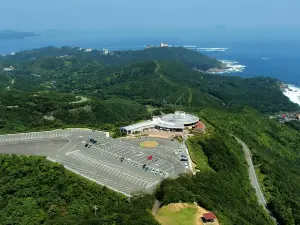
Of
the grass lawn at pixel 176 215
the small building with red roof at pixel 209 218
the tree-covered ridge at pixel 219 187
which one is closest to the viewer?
the grass lawn at pixel 176 215

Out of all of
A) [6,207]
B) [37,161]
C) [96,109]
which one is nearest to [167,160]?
[37,161]

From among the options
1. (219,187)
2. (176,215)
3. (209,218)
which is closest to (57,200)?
(176,215)

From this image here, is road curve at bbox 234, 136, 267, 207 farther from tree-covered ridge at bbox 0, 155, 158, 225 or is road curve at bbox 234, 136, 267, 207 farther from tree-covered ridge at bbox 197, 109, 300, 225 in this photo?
tree-covered ridge at bbox 0, 155, 158, 225

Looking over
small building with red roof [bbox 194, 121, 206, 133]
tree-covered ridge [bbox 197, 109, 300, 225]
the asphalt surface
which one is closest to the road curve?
tree-covered ridge [bbox 197, 109, 300, 225]

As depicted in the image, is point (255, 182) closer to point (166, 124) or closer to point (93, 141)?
point (166, 124)

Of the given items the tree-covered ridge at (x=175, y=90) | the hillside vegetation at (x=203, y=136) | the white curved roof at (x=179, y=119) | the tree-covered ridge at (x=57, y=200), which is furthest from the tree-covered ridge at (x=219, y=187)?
the tree-covered ridge at (x=175, y=90)

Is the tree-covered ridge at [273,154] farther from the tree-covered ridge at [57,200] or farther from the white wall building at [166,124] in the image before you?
the tree-covered ridge at [57,200]

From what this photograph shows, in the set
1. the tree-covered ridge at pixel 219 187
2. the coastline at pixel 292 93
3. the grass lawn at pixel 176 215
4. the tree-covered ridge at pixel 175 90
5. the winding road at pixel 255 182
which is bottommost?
the coastline at pixel 292 93
